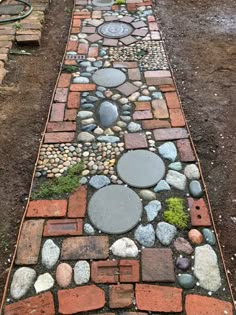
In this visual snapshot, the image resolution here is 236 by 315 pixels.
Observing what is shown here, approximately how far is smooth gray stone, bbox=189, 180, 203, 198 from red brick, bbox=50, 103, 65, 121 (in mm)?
1433

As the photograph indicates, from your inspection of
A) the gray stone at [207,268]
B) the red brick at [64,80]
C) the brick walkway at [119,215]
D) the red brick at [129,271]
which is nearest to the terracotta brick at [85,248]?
the brick walkway at [119,215]

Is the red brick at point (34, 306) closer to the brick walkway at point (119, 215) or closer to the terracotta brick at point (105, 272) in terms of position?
the brick walkway at point (119, 215)

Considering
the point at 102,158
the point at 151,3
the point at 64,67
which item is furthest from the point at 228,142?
the point at 151,3

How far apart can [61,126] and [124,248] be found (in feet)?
4.71

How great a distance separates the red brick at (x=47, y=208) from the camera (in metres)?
2.65

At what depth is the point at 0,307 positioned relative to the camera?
7.14 ft

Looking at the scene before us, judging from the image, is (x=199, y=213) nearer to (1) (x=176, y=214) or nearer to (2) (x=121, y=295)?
(1) (x=176, y=214)

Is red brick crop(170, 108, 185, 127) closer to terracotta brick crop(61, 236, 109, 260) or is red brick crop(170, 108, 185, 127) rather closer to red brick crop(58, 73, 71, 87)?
red brick crop(58, 73, 71, 87)

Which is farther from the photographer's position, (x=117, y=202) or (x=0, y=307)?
(x=117, y=202)

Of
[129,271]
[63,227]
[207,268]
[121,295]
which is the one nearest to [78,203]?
[63,227]

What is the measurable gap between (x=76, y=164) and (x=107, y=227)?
27.3 inches

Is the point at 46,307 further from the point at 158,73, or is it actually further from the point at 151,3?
the point at 151,3

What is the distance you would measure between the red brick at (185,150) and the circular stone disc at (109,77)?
1.10 metres

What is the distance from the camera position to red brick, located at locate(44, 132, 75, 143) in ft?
10.6
